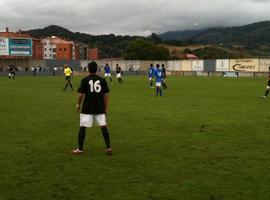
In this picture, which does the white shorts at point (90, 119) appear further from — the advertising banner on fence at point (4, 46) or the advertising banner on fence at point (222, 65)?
the advertising banner on fence at point (4, 46)

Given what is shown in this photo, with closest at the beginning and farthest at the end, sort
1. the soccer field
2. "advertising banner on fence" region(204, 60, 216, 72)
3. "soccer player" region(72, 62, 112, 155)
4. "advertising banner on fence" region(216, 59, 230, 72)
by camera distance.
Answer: the soccer field < "soccer player" region(72, 62, 112, 155) < "advertising banner on fence" region(216, 59, 230, 72) < "advertising banner on fence" region(204, 60, 216, 72)

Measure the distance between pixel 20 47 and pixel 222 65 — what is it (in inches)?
1504

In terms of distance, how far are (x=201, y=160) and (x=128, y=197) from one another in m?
2.48

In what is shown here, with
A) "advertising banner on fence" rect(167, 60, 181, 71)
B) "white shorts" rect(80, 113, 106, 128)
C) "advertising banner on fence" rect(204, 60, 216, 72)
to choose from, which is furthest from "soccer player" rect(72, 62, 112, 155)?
"advertising banner on fence" rect(167, 60, 181, 71)

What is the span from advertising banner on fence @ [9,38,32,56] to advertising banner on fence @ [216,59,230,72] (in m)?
35.8

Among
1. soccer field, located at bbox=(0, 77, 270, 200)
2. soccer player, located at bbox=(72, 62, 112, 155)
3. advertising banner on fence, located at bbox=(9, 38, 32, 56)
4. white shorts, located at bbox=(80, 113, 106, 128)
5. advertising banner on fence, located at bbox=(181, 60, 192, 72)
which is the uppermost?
advertising banner on fence, located at bbox=(9, 38, 32, 56)

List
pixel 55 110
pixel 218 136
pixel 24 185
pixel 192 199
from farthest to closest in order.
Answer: pixel 55 110
pixel 218 136
pixel 24 185
pixel 192 199

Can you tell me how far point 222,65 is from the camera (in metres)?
65.9

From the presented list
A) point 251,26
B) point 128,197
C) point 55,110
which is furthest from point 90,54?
point 128,197

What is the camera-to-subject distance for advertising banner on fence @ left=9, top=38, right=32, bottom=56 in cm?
8000

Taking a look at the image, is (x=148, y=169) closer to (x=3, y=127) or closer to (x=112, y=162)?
(x=112, y=162)

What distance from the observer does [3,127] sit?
11883mm

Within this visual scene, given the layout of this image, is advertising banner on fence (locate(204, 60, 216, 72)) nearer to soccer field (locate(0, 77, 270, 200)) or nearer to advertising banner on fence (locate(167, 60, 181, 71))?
advertising banner on fence (locate(167, 60, 181, 71))

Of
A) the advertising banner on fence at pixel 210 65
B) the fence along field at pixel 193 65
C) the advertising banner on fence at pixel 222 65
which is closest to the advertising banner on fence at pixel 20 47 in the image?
the fence along field at pixel 193 65
